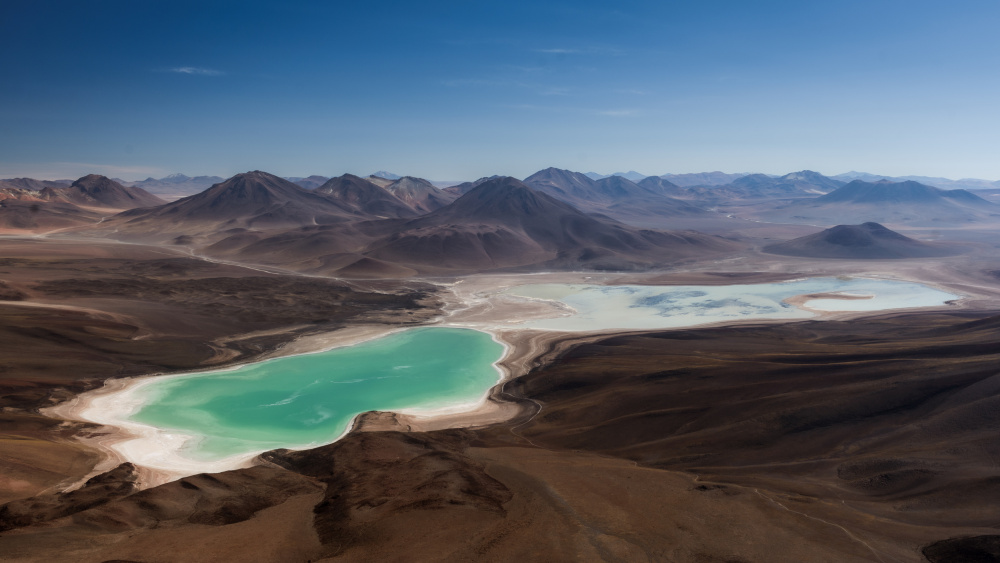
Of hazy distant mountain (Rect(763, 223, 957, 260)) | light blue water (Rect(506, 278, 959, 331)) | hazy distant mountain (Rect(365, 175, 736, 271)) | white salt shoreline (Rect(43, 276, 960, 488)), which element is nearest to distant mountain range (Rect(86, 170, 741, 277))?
hazy distant mountain (Rect(365, 175, 736, 271))

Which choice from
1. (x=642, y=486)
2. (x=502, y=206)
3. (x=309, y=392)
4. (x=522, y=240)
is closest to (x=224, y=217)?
(x=502, y=206)

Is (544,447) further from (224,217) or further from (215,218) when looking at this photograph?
(215,218)

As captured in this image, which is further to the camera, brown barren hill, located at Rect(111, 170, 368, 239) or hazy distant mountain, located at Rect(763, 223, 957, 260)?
brown barren hill, located at Rect(111, 170, 368, 239)

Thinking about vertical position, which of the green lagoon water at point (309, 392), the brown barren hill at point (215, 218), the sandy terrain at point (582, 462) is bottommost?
the green lagoon water at point (309, 392)

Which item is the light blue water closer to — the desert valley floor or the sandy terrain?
the desert valley floor

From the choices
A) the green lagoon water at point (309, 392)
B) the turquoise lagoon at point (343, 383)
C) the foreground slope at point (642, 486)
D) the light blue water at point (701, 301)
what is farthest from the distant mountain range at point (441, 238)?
the foreground slope at point (642, 486)

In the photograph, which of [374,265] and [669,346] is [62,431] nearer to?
[669,346]

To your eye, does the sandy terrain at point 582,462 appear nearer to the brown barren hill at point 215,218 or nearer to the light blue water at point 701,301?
the light blue water at point 701,301
